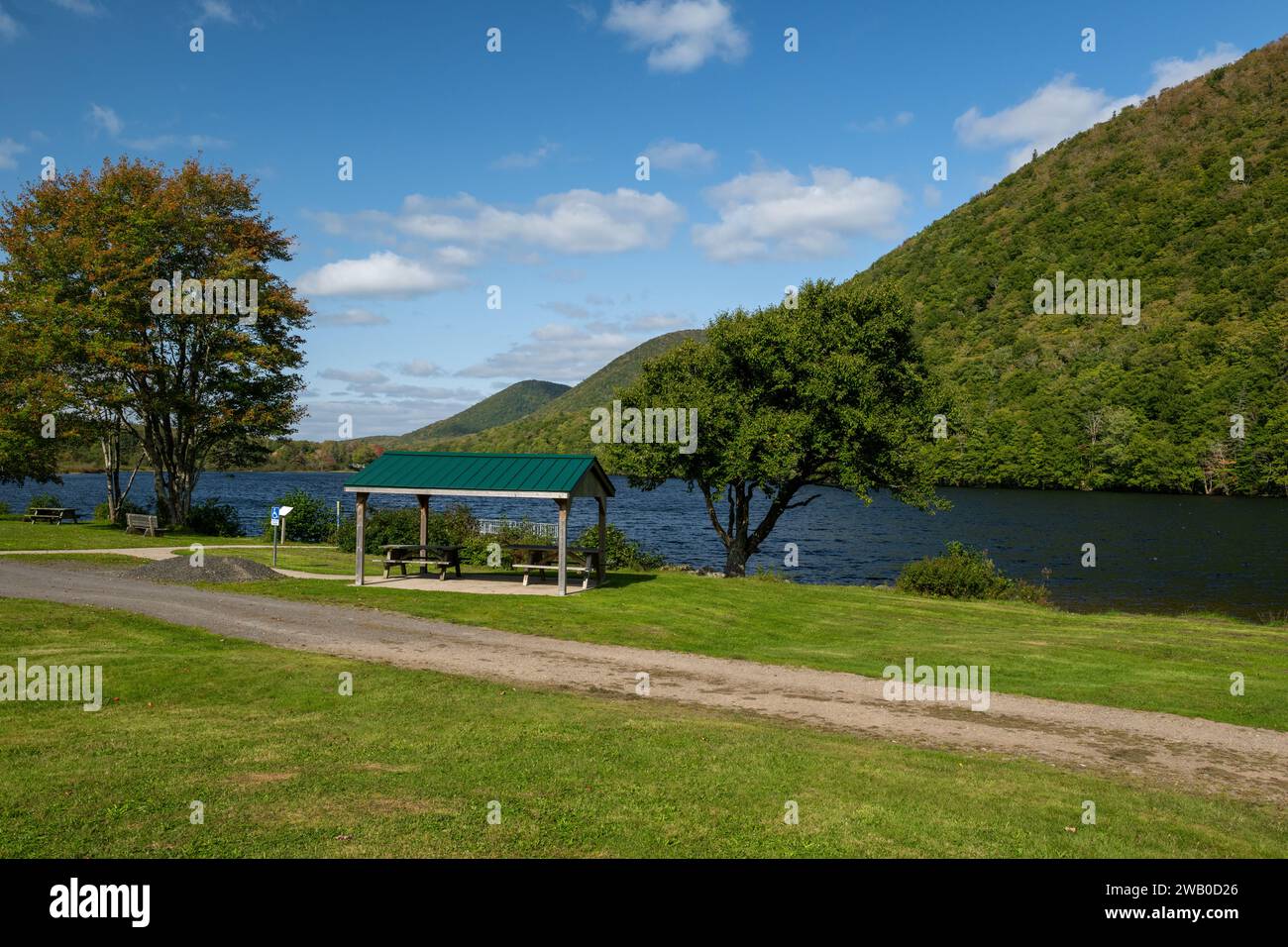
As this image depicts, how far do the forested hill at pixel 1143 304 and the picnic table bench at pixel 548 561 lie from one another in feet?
176

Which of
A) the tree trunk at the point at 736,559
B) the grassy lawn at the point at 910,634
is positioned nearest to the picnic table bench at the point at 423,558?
the grassy lawn at the point at 910,634

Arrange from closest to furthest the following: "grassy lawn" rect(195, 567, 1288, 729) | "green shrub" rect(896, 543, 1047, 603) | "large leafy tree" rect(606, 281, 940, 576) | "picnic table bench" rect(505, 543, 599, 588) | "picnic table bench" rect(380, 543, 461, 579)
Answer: "grassy lawn" rect(195, 567, 1288, 729), "picnic table bench" rect(505, 543, 599, 588), "picnic table bench" rect(380, 543, 461, 579), "green shrub" rect(896, 543, 1047, 603), "large leafy tree" rect(606, 281, 940, 576)

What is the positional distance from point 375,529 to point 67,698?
2462cm

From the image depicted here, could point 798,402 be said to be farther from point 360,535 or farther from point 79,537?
point 79,537

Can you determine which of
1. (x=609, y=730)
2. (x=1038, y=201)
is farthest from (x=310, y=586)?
(x=1038, y=201)

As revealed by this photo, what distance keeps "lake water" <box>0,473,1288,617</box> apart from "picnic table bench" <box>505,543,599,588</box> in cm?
1676

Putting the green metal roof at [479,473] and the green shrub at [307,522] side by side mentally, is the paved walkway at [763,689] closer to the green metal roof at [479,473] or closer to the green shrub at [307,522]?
the green metal roof at [479,473]

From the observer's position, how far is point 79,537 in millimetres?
34625

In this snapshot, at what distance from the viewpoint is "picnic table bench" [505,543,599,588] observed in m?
26.1

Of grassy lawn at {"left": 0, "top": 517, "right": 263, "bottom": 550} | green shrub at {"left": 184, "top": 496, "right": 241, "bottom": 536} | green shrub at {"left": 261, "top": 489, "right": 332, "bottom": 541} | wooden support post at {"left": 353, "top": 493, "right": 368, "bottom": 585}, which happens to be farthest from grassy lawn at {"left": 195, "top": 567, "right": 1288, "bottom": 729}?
green shrub at {"left": 184, "top": 496, "right": 241, "bottom": 536}

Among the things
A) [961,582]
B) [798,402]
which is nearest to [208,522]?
[798,402]

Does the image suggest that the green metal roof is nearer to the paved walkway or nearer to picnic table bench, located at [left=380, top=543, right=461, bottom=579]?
picnic table bench, located at [left=380, top=543, right=461, bottom=579]

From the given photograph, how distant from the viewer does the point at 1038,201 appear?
6294 inches
